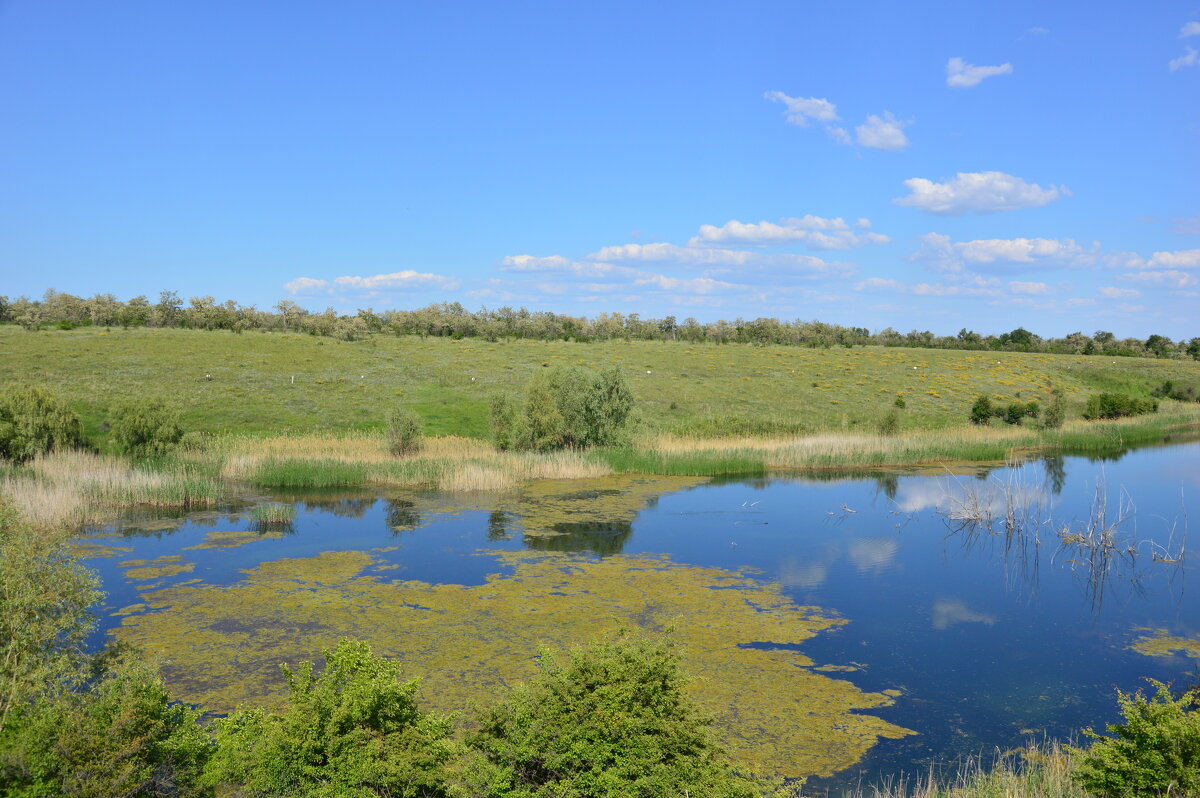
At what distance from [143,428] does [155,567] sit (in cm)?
921

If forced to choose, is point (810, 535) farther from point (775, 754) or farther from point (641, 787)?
point (641, 787)

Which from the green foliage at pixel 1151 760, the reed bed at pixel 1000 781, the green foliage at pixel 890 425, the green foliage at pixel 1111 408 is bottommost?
the reed bed at pixel 1000 781

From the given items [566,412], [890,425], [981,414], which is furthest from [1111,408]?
[566,412]

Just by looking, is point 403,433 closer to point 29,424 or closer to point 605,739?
point 29,424

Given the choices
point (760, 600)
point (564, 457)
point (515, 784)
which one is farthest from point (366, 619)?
point (564, 457)

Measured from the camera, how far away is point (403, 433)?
79.5ft

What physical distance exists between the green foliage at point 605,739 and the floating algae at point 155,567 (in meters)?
10.7

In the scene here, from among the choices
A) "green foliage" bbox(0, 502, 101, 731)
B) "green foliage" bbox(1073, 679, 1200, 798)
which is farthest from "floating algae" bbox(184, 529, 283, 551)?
"green foliage" bbox(1073, 679, 1200, 798)

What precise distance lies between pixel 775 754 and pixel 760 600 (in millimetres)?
5208

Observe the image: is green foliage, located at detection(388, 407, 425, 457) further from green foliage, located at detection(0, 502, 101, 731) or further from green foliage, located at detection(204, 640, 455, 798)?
green foliage, located at detection(204, 640, 455, 798)

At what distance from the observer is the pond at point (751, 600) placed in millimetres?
8906

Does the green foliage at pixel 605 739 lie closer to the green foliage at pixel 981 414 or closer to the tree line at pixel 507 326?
the green foliage at pixel 981 414

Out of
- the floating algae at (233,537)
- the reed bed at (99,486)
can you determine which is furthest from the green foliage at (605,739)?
the reed bed at (99,486)

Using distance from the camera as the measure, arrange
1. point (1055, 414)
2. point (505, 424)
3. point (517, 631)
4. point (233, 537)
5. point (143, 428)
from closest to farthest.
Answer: point (517, 631)
point (233, 537)
point (143, 428)
point (505, 424)
point (1055, 414)
